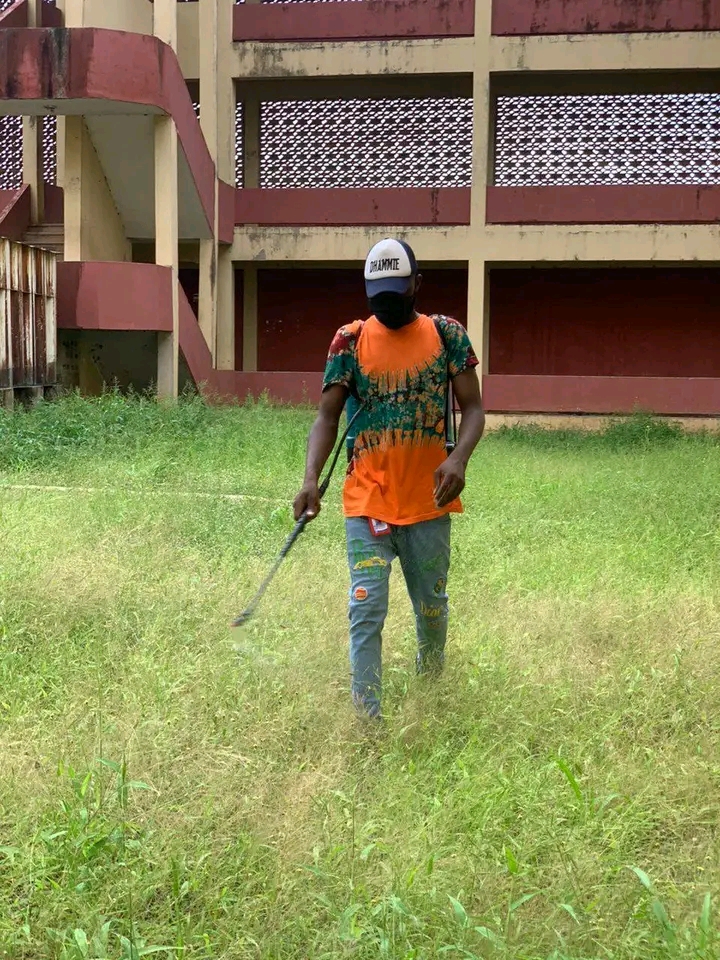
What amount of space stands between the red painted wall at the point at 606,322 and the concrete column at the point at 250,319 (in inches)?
150

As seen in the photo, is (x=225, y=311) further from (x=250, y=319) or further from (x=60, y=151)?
(x=60, y=151)

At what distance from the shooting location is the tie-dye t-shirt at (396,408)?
153 inches

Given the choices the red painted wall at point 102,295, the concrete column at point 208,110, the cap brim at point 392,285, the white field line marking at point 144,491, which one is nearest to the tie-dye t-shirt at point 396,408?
the cap brim at point 392,285

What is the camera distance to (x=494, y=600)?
562 centimetres

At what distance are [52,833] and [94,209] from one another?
44.4 ft

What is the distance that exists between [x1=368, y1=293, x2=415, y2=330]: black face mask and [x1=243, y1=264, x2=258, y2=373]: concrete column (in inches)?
604

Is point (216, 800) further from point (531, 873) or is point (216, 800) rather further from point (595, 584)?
point (595, 584)

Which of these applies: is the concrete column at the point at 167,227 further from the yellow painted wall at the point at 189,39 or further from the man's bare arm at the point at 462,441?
the man's bare arm at the point at 462,441

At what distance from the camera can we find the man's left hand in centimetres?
379

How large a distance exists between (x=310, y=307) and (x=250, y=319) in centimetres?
99

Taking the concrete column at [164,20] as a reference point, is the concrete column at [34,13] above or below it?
above

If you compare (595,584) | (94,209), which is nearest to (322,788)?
(595,584)

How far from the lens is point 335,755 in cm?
352

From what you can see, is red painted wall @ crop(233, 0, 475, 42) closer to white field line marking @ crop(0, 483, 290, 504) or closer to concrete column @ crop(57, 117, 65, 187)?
concrete column @ crop(57, 117, 65, 187)
